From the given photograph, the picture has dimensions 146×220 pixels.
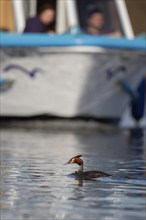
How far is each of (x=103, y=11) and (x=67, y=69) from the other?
1709 millimetres

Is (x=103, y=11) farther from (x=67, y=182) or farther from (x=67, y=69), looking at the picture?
(x=67, y=182)

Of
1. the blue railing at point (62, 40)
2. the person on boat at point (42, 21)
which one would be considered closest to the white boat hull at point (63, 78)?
the blue railing at point (62, 40)

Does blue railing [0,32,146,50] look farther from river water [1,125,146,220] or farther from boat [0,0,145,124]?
river water [1,125,146,220]

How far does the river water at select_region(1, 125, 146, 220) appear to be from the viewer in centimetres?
491

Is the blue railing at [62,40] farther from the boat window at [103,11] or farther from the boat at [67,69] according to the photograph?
the boat window at [103,11]

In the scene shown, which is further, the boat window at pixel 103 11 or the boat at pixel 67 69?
the boat window at pixel 103 11

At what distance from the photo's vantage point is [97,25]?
1474 cm

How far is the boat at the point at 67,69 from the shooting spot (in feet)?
44.7

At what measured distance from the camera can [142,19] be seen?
56.5 feet

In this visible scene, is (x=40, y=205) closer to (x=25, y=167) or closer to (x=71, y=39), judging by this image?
(x=25, y=167)

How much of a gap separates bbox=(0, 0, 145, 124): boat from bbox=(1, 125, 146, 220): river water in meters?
2.50

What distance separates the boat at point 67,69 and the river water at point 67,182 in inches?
98.3

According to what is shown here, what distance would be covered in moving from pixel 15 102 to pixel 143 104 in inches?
119

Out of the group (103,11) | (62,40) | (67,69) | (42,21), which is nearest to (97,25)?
(103,11)
